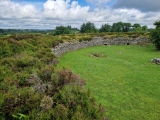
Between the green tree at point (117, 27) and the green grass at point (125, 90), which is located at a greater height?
the green tree at point (117, 27)

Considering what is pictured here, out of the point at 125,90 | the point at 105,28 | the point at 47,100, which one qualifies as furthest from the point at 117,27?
the point at 47,100

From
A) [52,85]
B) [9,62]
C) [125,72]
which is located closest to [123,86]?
[125,72]

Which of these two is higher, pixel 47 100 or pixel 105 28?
pixel 105 28

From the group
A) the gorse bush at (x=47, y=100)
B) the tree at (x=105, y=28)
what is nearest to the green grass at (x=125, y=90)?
the gorse bush at (x=47, y=100)

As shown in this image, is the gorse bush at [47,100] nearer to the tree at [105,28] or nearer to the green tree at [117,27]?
the tree at [105,28]

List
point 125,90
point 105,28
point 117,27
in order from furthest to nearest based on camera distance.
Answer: point 117,27, point 105,28, point 125,90

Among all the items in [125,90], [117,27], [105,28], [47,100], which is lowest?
[125,90]

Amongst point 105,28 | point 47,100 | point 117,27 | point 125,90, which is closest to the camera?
point 47,100

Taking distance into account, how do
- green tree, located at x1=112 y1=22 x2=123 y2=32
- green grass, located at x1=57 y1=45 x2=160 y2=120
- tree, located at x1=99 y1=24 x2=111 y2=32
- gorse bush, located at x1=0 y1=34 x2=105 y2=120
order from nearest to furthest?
gorse bush, located at x1=0 y1=34 x2=105 y2=120 < green grass, located at x1=57 y1=45 x2=160 y2=120 < tree, located at x1=99 y1=24 x2=111 y2=32 < green tree, located at x1=112 y1=22 x2=123 y2=32

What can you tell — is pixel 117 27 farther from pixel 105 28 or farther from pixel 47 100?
pixel 47 100

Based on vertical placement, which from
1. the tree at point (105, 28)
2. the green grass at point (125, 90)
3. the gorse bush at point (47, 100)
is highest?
the tree at point (105, 28)

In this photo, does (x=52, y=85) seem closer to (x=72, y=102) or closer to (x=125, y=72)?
(x=72, y=102)

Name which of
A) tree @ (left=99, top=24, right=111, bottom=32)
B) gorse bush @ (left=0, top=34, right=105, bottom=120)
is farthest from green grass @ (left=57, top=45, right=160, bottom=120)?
tree @ (left=99, top=24, right=111, bottom=32)

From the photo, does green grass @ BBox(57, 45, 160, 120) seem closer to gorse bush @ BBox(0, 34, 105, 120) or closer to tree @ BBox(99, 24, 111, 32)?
gorse bush @ BBox(0, 34, 105, 120)
